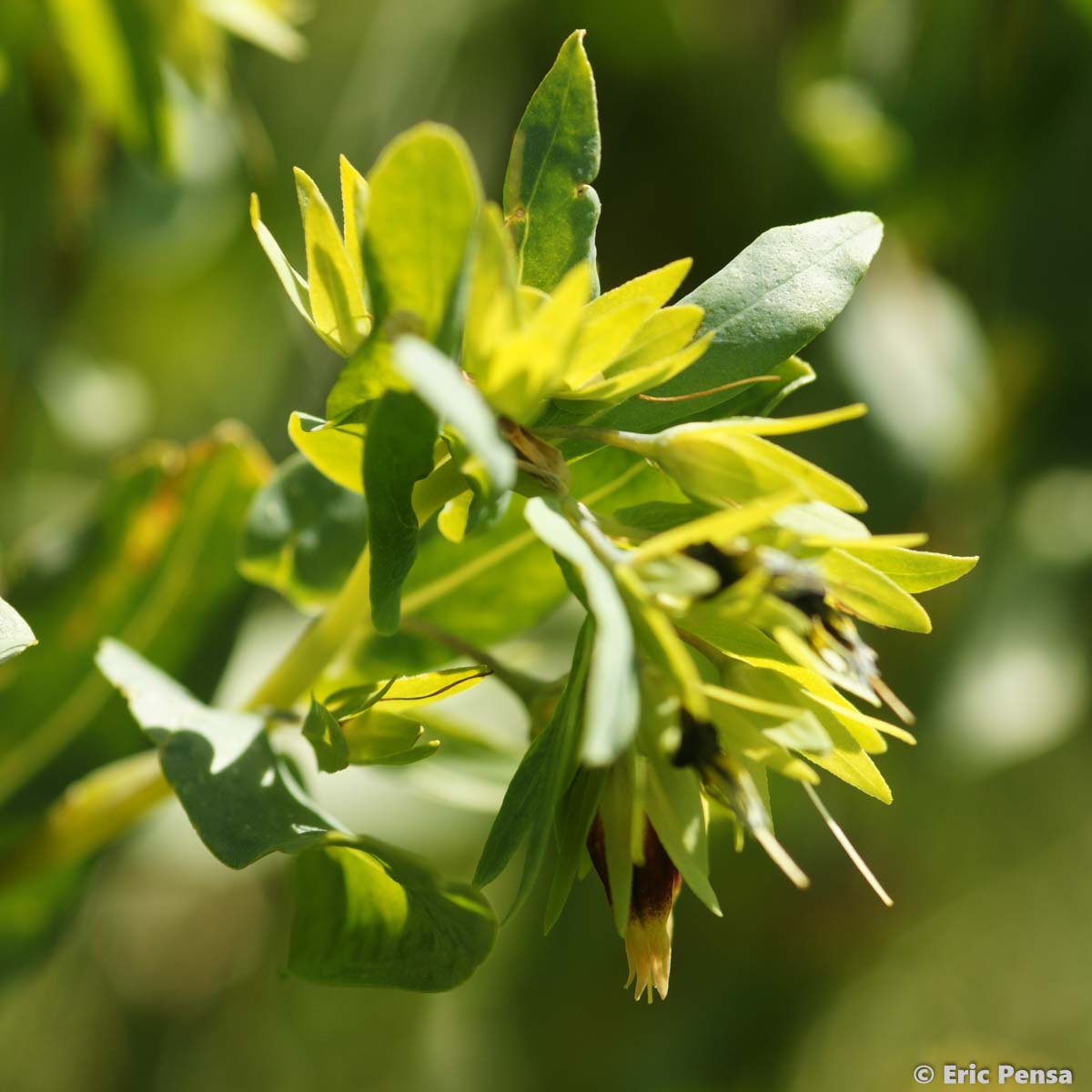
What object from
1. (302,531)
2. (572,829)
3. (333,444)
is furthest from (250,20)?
(572,829)

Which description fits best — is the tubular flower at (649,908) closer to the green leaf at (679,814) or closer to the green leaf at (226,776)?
the green leaf at (679,814)

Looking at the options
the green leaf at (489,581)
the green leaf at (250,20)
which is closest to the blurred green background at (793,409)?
the green leaf at (250,20)

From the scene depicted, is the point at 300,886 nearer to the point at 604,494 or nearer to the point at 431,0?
the point at 604,494

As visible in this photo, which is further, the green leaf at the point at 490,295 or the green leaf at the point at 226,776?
the green leaf at the point at 226,776

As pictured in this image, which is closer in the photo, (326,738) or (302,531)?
(326,738)

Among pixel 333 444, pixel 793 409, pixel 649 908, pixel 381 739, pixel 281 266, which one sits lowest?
pixel 793 409

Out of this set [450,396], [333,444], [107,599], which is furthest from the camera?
[107,599]

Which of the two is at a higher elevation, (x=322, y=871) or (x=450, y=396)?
(x=450, y=396)

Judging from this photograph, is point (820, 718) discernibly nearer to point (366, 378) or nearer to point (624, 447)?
point (624, 447)
